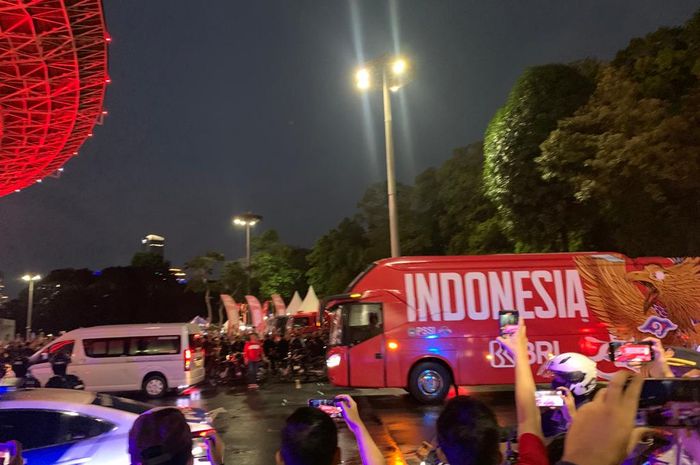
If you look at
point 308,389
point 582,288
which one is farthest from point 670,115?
point 308,389

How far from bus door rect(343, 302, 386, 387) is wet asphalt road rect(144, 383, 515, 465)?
0.69 metres

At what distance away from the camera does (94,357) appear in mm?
15273

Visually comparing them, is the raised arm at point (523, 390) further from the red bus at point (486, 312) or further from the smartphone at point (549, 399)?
the red bus at point (486, 312)

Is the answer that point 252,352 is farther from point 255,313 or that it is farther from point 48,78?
point 48,78

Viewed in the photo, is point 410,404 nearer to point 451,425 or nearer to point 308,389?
point 308,389

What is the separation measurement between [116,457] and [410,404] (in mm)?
9225

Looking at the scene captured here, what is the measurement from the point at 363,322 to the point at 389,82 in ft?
24.2

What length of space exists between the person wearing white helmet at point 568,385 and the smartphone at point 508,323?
0.55 metres

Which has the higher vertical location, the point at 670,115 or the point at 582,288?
the point at 670,115

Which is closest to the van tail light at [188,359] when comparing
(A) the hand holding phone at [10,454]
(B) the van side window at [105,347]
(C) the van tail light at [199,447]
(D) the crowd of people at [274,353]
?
(B) the van side window at [105,347]

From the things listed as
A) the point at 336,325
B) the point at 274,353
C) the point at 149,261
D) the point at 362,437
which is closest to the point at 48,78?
the point at 274,353

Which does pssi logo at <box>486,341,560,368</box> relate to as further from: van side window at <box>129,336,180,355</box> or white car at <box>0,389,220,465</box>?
white car at <box>0,389,220,465</box>

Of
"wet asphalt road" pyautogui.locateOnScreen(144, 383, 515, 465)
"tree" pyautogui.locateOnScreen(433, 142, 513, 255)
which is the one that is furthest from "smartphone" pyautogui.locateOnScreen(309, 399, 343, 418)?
"tree" pyautogui.locateOnScreen(433, 142, 513, 255)

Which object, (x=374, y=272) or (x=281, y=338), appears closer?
(x=374, y=272)
